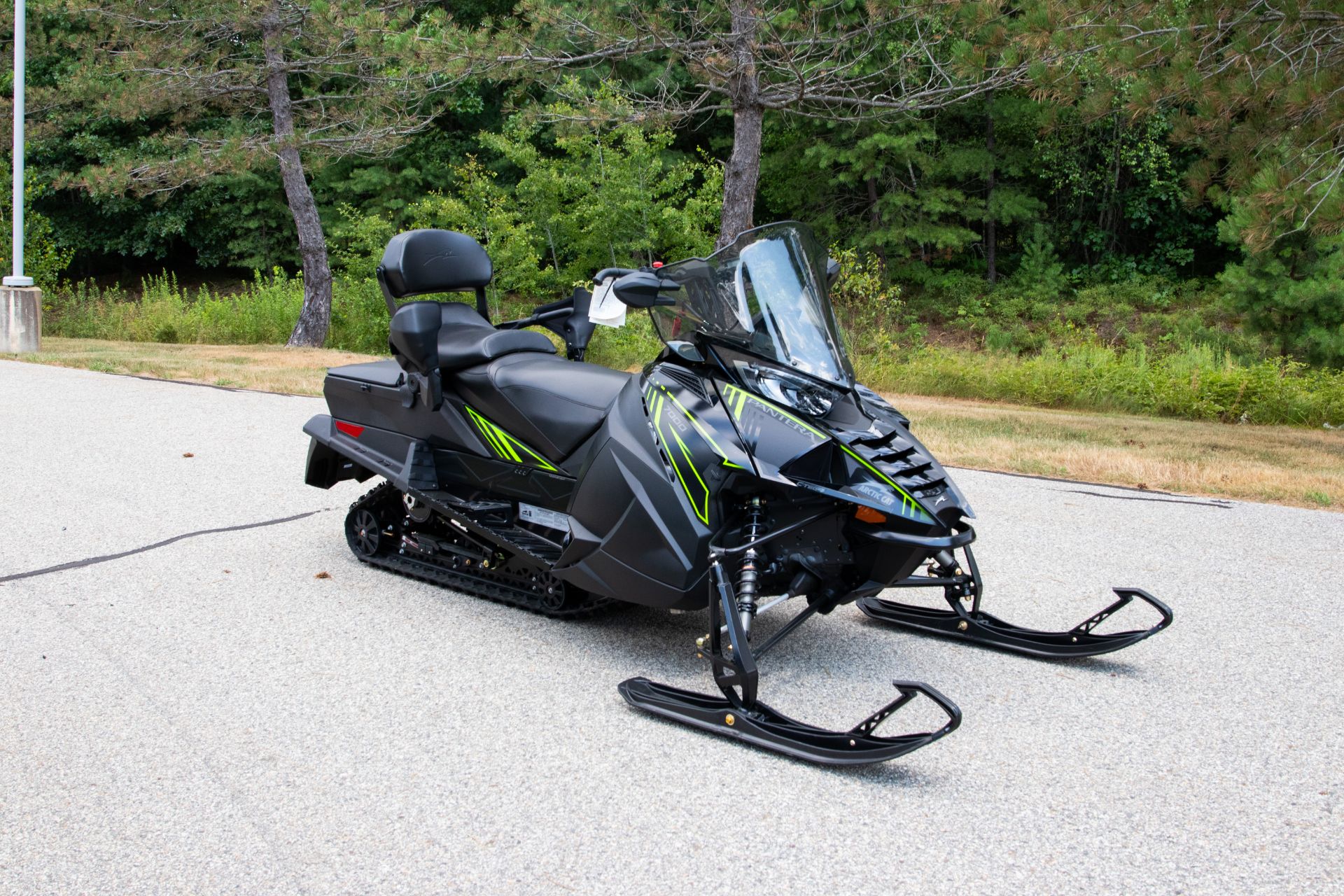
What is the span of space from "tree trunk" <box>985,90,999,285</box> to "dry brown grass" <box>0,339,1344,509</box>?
10.9m

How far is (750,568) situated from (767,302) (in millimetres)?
954

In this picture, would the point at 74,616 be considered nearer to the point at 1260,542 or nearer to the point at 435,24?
the point at 1260,542

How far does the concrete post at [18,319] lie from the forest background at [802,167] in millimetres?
3021

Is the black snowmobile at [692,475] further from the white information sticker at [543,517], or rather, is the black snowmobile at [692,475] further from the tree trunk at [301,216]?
the tree trunk at [301,216]

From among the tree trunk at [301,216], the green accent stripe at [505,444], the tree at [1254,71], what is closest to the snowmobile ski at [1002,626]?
the green accent stripe at [505,444]

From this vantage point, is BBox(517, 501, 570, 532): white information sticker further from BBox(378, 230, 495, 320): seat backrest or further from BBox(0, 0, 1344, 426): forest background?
BBox(0, 0, 1344, 426): forest background

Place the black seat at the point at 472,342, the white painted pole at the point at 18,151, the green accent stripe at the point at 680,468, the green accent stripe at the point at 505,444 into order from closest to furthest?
the green accent stripe at the point at 680,468
the green accent stripe at the point at 505,444
the black seat at the point at 472,342
the white painted pole at the point at 18,151

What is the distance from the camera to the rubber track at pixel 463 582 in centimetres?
427

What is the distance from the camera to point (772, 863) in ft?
8.43

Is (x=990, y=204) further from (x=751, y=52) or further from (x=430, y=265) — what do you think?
(x=430, y=265)

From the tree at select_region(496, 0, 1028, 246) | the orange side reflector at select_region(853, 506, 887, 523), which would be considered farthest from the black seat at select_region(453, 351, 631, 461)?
the tree at select_region(496, 0, 1028, 246)

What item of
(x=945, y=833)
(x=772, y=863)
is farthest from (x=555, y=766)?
(x=945, y=833)

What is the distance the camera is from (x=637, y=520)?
3645 millimetres

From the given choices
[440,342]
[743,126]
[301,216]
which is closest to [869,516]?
[440,342]
